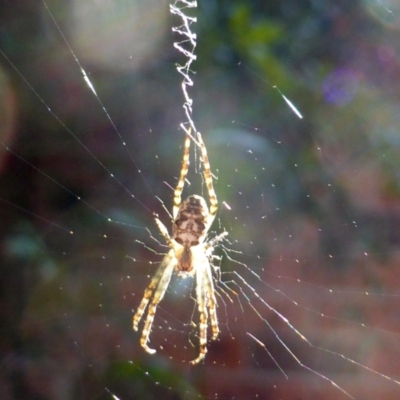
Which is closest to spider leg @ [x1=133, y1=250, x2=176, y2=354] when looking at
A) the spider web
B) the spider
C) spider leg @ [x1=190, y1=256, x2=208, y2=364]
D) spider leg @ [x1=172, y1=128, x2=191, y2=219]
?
the spider

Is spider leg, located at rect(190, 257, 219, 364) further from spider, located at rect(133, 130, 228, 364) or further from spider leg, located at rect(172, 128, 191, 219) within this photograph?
spider leg, located at rect(172, 128, 191, 219)

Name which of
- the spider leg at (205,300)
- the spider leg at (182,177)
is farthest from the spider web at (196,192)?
the spider leg at (182,177)

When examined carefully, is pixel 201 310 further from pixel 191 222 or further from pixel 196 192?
pixel 196 192

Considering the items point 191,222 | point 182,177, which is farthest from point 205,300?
point 182,177

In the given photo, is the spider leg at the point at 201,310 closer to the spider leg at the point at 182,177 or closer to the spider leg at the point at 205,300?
the spider leg at the point at 205,300

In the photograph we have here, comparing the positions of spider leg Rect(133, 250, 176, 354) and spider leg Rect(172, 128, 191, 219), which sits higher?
spider leg Rect(172, 128, 191, 219)

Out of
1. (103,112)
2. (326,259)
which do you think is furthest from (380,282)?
(103,112)
